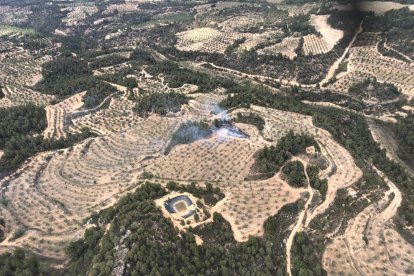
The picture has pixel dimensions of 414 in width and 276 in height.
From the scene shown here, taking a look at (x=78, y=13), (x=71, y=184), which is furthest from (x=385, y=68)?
(x=78, y=13)

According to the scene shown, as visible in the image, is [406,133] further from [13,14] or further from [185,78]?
[13,14]

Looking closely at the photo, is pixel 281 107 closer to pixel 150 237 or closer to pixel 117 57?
pixel 150 237

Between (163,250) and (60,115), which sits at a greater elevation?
(163,250)

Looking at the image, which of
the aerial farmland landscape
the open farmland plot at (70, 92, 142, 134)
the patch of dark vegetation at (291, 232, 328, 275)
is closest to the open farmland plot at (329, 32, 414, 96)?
the aerial farmland landscape

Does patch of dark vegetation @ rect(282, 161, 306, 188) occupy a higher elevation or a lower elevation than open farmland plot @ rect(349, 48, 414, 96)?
higher

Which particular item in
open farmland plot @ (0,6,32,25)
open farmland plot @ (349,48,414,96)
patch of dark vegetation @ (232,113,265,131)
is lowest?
open farmland plot @ (0,6,32,25)

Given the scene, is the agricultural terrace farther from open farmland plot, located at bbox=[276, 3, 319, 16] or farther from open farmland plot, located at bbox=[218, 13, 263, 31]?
open farmland plot, located at bbox=[276, 3, 319, 16]
